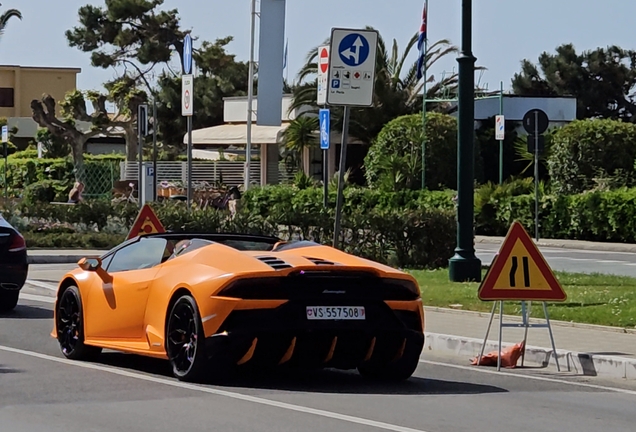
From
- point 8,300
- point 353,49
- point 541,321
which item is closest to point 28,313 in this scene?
point 8,300

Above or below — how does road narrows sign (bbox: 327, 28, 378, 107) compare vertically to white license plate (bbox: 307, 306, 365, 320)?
above

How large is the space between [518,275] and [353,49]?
4775 mm

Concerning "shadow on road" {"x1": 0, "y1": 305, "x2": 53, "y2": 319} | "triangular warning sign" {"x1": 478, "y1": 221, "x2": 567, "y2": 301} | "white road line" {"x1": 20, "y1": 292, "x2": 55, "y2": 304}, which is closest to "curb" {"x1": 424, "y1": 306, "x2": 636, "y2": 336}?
"triangular warning sign" {"x1": 478, "y1": 221, "x2": 567, "y2": 301}

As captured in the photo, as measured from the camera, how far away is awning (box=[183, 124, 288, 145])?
169 ft

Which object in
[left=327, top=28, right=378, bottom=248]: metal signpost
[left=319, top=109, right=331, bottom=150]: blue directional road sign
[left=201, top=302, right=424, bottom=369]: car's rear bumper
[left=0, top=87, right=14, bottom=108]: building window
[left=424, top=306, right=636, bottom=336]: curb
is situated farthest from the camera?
[left=0, top=87, right=14, bottom=108]: building window

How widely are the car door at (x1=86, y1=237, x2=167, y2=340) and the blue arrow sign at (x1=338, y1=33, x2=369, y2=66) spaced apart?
495 cm

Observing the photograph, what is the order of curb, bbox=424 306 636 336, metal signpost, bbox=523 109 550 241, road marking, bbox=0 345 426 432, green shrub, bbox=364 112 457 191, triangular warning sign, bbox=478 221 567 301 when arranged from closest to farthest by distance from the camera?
road marking, bbox=0 345 426 432, triangular warning sign, bbox=478 221 567 301, curb, bbox=424 306 636 336, metal signpost, bbox=523 109 550 241, green shrub, bbox=364 112 457 191

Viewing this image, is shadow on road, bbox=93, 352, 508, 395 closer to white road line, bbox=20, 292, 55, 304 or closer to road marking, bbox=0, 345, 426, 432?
road marking, bbox=0, 345, 426, 432

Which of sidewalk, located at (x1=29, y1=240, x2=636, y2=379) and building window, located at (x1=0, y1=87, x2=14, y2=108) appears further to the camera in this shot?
building window, located at (x1=0, y1=87, x2=14, y2=108)

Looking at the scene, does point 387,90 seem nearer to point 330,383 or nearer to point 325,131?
point 325,131

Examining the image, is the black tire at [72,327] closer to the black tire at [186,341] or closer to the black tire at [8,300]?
Result: the black tire at [186,341]

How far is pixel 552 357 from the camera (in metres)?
11.7

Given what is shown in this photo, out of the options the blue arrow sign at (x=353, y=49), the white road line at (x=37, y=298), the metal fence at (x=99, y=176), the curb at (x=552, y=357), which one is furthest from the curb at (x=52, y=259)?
the metal fence at (x=99, y=176)

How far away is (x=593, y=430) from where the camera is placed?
324 inches
